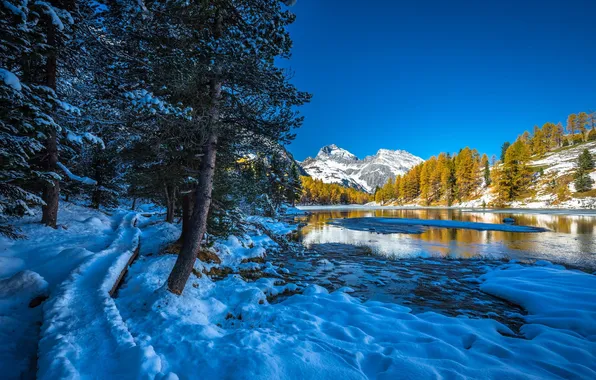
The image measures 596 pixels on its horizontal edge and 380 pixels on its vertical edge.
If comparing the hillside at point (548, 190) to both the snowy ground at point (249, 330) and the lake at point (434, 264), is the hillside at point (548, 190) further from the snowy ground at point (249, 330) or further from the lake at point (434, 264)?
the snowy ground at point (249, 330)

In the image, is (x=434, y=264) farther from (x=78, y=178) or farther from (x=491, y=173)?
(x=491, y=173)

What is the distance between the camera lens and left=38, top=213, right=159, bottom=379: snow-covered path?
2875 mm

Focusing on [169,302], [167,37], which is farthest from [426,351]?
[167,37]

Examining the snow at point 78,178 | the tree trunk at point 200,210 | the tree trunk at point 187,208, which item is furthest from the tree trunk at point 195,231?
the snow at point 78,178

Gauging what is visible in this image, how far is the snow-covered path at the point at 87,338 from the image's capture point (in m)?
2.88

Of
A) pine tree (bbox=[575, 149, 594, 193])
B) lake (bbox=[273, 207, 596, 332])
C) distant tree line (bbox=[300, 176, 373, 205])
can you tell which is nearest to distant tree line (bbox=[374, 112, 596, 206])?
pine tree (bbox=[575, 149, 594, 193])

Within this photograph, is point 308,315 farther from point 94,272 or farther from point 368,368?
point 94,272

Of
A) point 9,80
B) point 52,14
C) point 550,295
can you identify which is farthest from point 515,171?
point 9,80

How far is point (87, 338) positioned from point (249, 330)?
2373 mm

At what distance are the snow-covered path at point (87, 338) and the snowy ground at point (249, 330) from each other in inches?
0.7

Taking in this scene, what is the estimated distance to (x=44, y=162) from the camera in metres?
9.75

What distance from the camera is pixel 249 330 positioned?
4.41 m

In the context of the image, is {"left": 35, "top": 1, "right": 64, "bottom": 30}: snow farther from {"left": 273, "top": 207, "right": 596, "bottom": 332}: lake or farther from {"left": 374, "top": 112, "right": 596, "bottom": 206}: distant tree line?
{"left": 374, "top": 112, "right": 596, "bottom": 206}: distant tree line

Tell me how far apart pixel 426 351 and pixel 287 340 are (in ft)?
7.29
